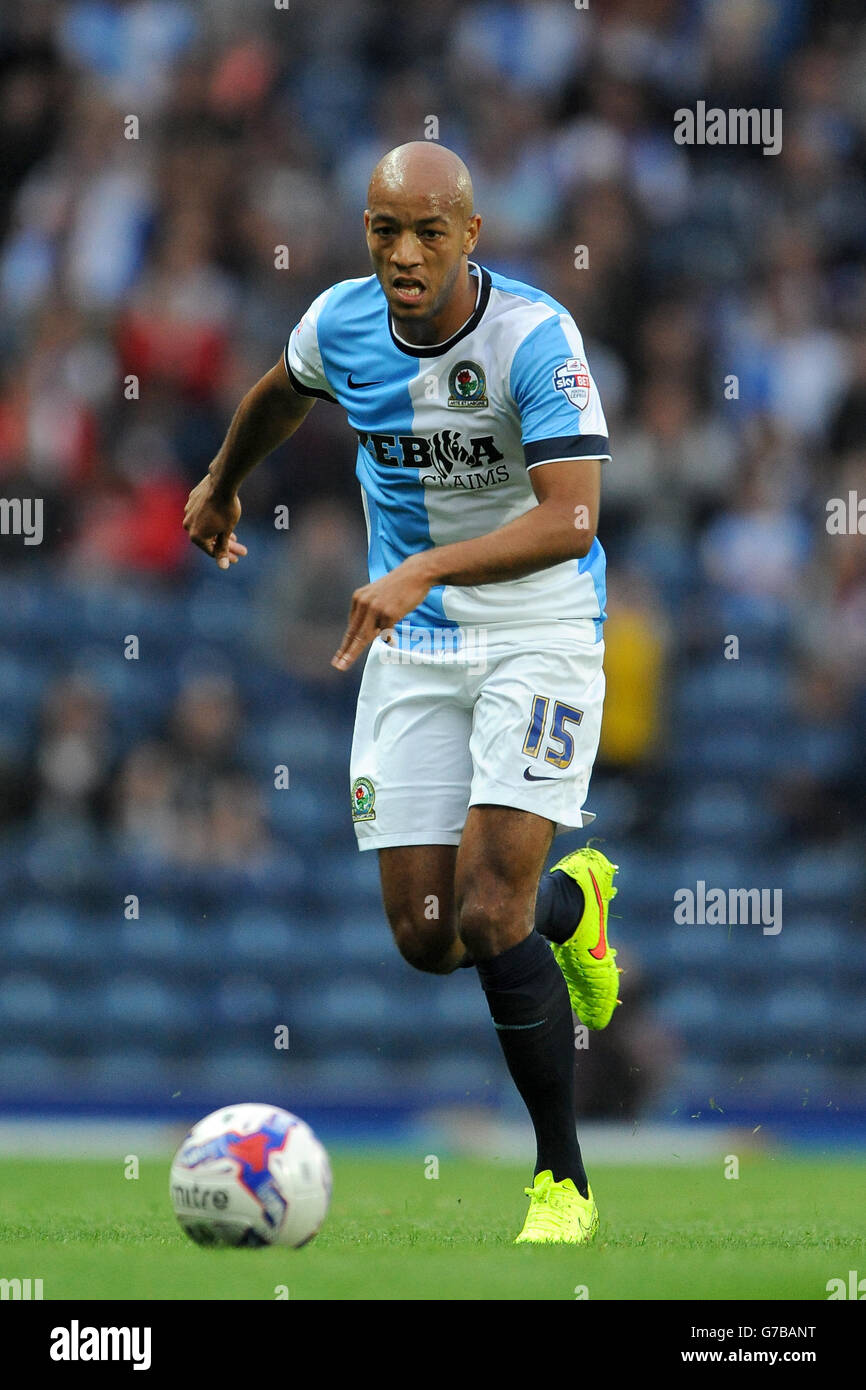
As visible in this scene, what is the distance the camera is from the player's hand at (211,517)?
19.7ft

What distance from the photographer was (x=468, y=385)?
5340 mm

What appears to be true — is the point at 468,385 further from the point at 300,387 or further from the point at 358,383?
the point at 300,387

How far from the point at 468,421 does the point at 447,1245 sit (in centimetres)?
205

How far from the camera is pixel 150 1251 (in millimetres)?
4738

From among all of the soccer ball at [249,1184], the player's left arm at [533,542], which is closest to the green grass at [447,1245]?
the soccer ball at [249,1184]

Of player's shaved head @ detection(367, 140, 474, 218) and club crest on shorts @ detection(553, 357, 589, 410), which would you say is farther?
club crest on shorts @ detection(553, 357, 589, 410)

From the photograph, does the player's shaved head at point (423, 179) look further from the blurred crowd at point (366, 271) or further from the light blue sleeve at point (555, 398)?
the blurred crowd at point (366, 271)

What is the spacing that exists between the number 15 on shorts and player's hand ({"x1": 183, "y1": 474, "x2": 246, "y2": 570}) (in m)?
1.18

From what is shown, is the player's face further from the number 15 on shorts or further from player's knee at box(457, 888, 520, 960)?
player's knee at box(457, 888, 520, 960)

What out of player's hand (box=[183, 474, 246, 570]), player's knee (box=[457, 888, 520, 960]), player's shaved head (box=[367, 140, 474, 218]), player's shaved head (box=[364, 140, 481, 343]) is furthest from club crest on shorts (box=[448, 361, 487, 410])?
player's knee (box=[457, 888, 520, 960])

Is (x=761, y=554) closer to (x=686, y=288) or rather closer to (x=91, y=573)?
(x=686, y=288)

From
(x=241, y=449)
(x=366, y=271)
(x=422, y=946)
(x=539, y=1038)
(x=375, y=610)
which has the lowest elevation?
(x=539, y=1038)

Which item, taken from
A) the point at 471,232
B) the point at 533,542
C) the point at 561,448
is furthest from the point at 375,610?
the point at 471,232

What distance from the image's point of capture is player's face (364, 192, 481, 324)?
504 cm
